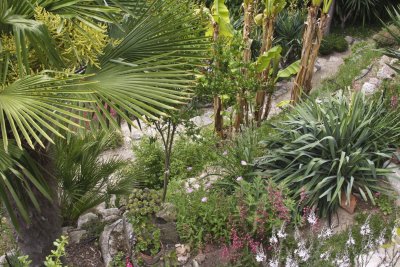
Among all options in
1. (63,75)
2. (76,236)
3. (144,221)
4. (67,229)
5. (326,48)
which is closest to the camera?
(63,75)

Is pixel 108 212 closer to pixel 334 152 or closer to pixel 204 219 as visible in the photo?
pixel 204 219

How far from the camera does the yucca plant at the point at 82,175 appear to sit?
15.6 ft

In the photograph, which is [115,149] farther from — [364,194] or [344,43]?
[344,43]

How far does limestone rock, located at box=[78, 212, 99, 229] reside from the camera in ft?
16.4

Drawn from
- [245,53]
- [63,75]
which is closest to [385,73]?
[245,53]

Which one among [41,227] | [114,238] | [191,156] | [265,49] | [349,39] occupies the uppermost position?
[265,49]

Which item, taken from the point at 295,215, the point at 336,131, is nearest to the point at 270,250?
the point at 295,215

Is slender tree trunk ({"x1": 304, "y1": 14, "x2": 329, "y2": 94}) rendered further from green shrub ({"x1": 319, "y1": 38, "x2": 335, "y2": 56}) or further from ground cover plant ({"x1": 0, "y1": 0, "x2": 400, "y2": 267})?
green shrub ({"x1": 319, "y1": 38, "x2": 335, "y2": 56})

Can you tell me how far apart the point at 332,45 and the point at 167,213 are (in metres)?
8.79

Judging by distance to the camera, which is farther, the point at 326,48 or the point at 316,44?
the point at 326,48

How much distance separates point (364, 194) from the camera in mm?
4457

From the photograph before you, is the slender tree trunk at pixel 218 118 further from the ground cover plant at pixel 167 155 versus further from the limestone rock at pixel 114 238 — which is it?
the limestone rock at pixel 114 238

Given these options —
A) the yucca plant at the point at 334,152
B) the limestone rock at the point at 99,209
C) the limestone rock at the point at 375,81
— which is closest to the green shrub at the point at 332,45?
the limestone rock at the point at 375,81

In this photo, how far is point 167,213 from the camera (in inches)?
178
